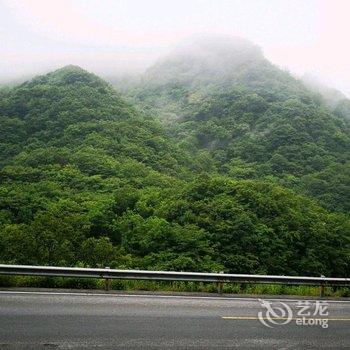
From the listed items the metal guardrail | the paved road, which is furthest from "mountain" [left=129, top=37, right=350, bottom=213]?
the paved road

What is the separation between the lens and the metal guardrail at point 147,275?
8961 mm

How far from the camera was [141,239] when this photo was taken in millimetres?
38125

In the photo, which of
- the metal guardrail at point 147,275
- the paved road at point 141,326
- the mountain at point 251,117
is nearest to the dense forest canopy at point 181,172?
the mountain at point 251,117

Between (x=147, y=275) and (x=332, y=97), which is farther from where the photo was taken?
(x=332, y=97)

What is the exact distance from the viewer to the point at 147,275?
396 inches

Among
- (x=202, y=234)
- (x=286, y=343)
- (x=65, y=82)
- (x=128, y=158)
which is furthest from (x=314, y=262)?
(x=65, y=82)

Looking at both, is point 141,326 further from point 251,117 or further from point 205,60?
point 205,60

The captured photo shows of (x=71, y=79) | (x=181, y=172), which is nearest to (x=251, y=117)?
(x=181, y=172)

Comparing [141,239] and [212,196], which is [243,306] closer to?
[141,239]

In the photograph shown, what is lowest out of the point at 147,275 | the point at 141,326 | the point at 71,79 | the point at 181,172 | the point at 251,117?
the point at 181,172

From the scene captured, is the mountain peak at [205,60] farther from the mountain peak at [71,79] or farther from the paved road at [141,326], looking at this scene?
the paved road at [141,326]

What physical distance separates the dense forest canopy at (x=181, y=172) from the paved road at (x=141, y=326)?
10447 mm

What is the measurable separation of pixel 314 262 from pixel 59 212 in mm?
25812

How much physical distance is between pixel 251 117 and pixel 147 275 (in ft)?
345
